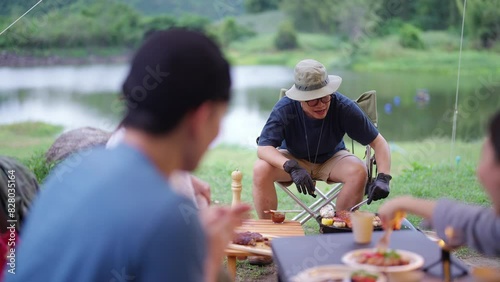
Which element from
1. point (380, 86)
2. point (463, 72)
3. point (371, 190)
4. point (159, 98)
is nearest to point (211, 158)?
point (380, 86)

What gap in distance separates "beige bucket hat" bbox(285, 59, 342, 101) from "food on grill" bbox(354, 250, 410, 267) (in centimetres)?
184

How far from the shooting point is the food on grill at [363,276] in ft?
6.34

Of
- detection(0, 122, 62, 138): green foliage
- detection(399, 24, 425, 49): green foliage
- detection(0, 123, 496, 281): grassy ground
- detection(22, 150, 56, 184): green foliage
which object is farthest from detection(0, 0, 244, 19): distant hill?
detection(22, 150, 56, 184): green foliage

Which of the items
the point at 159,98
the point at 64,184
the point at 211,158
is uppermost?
the point at 159,98

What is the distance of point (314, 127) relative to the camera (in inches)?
161

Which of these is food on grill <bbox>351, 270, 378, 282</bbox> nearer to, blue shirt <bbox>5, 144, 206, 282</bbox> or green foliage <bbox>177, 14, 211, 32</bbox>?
blue shirt <bbox>5, 144, 206, 282</bbox>

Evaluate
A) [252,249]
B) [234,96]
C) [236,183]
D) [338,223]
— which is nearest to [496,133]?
[252,249]

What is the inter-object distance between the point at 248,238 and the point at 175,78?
1939 millimetres

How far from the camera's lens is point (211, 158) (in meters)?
7.08

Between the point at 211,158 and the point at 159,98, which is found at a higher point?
the point at 159,98

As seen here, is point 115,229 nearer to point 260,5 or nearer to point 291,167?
point 291,167

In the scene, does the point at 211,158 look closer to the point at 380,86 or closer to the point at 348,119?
the point at 380,86

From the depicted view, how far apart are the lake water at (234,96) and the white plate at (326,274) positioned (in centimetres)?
425

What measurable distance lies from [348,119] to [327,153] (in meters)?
0.29
